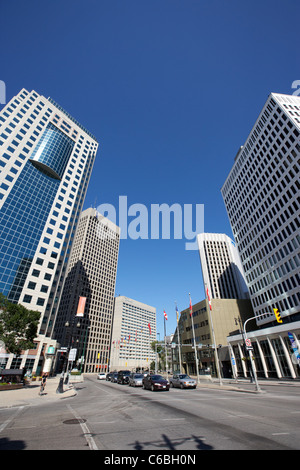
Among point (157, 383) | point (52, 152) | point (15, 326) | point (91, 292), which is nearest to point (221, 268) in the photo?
point (91, 292)

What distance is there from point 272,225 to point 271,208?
4.45 m

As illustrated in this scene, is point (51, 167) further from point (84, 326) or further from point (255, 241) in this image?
point (84, 326)

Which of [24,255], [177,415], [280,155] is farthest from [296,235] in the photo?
[24,255]

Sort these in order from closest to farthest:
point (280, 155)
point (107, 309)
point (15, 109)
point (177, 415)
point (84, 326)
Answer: point (177, 415), point (280, 155), point (15, 109), point (84, 326), point (107, 309)

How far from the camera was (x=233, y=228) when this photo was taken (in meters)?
77.0

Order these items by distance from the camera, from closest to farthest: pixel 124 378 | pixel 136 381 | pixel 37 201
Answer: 1. pixel 136 381
2. pixel 124 378
3. pixel 37 201

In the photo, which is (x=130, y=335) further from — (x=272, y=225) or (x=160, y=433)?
(x=160, y=433)

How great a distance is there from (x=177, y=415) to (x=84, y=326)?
404 feet

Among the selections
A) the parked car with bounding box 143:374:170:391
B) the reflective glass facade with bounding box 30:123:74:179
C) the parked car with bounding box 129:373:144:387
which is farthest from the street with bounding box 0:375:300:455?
the reflective glass facade with bounding box 30:123:74:179

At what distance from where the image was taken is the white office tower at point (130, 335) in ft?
453

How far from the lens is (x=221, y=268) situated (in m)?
111

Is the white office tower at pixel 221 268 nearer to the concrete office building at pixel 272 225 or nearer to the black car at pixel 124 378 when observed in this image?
the concrete office building at pixel 272 225

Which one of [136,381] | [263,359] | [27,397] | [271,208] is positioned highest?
[271,208]
